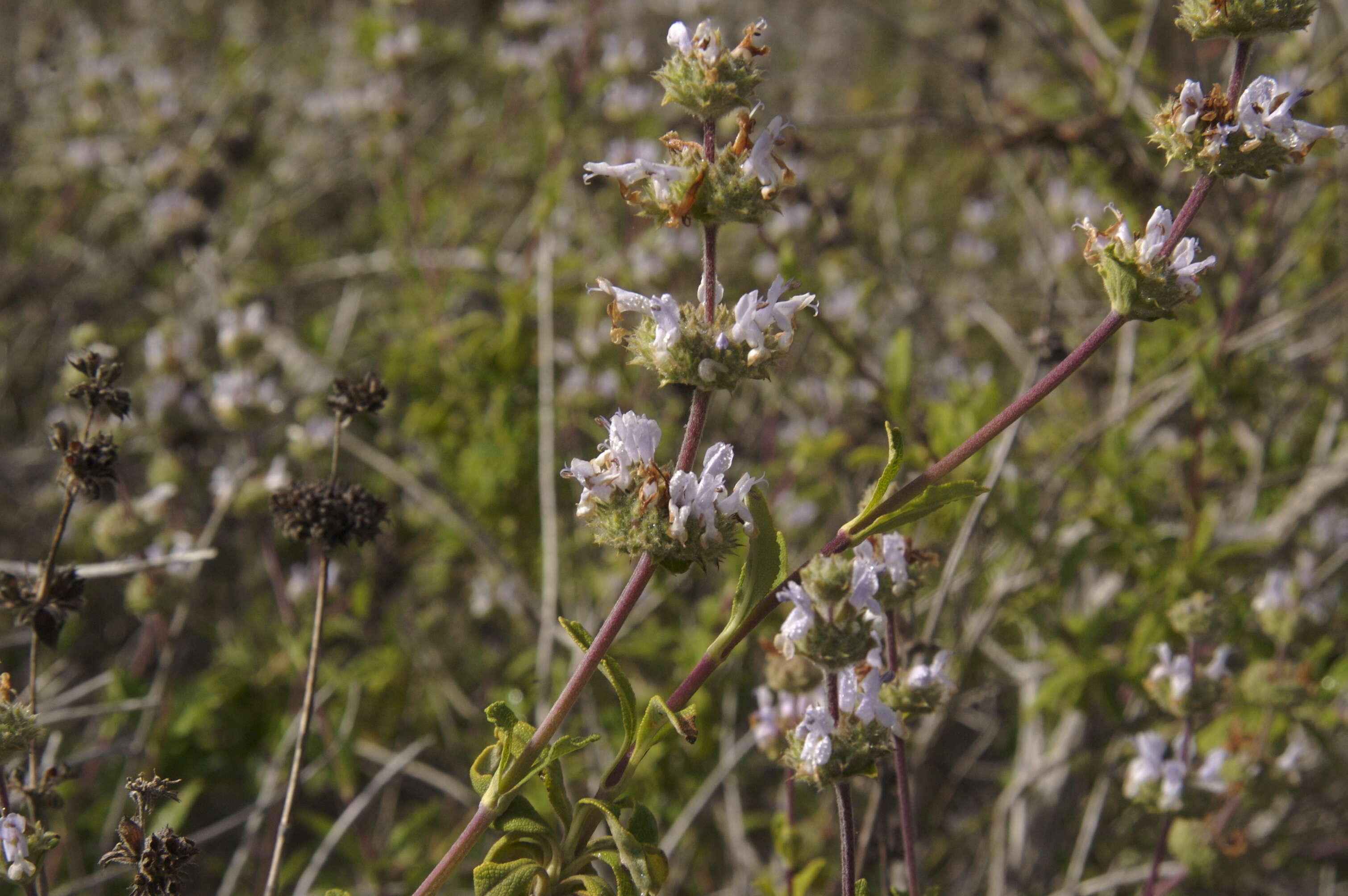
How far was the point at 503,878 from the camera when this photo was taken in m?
1.37

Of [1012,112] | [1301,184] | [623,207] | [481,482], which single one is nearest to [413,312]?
[481,482]

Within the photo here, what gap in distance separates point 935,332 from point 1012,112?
4.77 ft

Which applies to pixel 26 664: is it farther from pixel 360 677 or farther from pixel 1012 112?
pixel 1012 112

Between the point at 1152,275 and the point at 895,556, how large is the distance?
0.51 m

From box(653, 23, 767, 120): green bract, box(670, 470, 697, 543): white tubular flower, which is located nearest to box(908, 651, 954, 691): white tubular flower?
box(670, 470, 697, 543): white tubular flower

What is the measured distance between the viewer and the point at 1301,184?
353 centimetres

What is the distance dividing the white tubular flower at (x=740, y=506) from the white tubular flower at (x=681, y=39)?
1.83 feet

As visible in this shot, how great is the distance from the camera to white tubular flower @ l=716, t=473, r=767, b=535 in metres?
1.36

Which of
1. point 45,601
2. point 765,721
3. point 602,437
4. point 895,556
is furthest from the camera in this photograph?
point 602,437

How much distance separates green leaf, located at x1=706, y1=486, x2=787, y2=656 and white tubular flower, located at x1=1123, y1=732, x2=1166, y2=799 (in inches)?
44.5

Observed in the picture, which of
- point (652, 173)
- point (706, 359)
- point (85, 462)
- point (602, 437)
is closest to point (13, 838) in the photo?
point (85, 462)

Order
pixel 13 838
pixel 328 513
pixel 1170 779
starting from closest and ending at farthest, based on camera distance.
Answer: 1. pixel 13 838
2. pixel 328 513
3. pixel 1170 779

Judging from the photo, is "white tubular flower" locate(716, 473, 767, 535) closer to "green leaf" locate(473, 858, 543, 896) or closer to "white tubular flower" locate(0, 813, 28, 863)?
"green leaf" locate(473, 858, 543, 896)

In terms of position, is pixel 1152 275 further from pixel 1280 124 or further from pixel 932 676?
pixel 932 676
